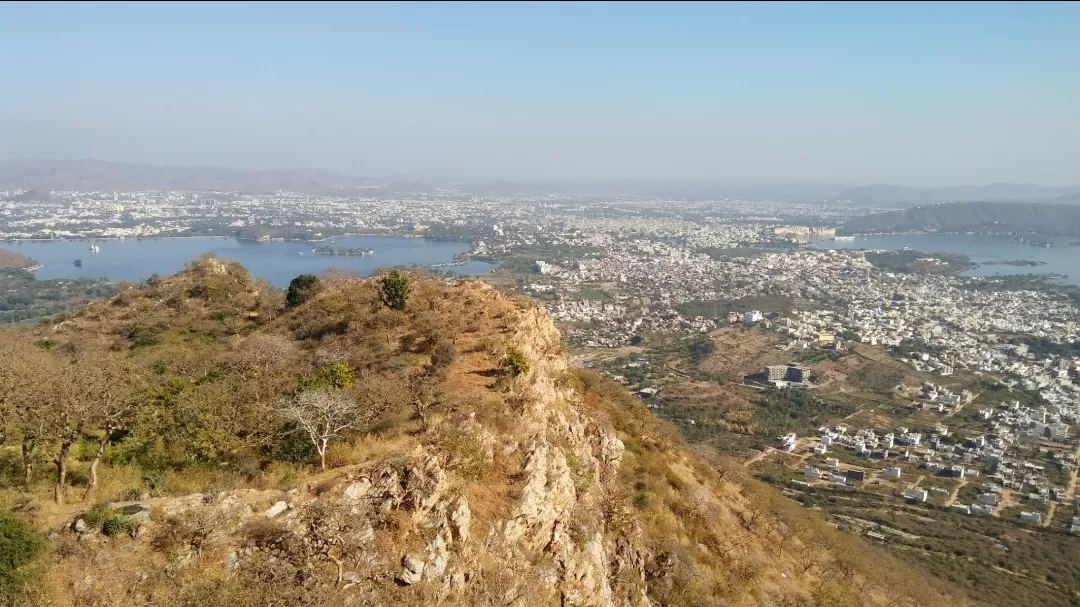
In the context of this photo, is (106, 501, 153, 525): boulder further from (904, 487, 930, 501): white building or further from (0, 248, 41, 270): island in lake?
(0, 248, 41, 270): island in lake

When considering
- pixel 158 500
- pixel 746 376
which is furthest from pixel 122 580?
pixel 746 376

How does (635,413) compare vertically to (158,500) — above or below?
below

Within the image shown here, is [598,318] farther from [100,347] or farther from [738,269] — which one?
[100,347]

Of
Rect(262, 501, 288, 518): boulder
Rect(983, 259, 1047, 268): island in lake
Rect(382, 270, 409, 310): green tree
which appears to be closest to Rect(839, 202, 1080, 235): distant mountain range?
Rect(983, 259, 1047, 268): island in lake

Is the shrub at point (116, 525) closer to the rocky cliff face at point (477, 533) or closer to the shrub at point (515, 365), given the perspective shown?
the rocky cliff face at point (477, 533)

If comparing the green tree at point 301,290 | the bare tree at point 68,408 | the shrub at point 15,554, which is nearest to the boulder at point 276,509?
the shrub at point 15,554

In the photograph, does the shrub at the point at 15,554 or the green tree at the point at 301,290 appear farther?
the green tree at the point at 301,290
